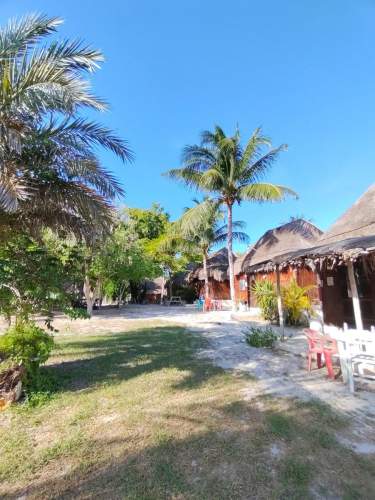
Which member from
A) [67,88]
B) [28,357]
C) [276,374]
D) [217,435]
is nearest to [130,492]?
[217,435]

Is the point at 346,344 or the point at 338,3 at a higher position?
the point at 338,3

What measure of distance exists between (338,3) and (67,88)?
8108 millimetres

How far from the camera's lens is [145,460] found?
3018 millimetres

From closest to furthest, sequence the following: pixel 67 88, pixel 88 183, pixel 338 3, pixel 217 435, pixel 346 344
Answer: pixel 217 435 < pixel 67 88 < pixel 346 344 < pixel 88 183 < pixel 338 3

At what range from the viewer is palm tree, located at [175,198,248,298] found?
17.1m

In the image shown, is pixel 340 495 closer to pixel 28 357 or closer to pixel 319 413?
pixel 319 413

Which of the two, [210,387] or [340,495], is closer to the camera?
[340,495]

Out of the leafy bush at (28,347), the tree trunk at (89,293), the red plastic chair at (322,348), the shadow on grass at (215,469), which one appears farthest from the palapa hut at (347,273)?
the tree trunk at (89,293)

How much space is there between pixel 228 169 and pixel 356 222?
29.2ft

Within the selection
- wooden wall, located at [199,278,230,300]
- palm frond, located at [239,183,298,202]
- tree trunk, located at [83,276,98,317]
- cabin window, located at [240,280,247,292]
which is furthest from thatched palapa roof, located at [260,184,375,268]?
wooden wall, located at [199,278,230,300]

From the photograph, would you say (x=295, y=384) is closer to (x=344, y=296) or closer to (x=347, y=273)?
(x=347, y=273)

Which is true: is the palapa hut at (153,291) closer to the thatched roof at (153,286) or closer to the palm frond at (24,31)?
the thatched roof at (153,286)

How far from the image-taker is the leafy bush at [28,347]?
190 inches

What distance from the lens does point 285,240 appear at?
57.3 feet
